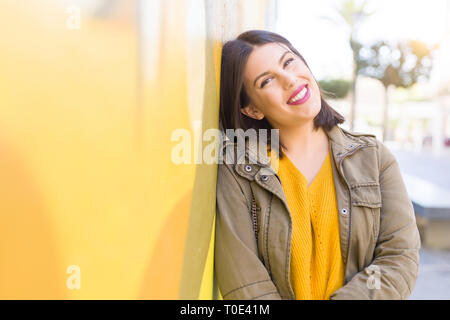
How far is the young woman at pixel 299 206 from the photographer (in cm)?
142

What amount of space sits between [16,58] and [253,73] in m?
0.86

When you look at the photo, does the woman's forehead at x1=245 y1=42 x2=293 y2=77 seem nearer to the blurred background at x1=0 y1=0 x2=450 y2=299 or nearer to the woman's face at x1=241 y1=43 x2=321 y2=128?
the woman's face at x1=241 y1=43 x2=321 y2=128

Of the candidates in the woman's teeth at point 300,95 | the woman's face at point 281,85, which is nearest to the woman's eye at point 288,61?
the woman's face at point 281,85

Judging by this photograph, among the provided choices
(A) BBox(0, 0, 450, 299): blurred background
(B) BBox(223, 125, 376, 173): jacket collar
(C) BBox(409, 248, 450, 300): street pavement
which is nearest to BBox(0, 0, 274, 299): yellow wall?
(A) BBox(0, 0, 450, 299): blurred background

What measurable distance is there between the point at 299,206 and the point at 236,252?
0.94 ft

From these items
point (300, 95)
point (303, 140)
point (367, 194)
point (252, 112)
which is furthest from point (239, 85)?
→ point (367, 194)

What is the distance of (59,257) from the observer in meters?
0.97

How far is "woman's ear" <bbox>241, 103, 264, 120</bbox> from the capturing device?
1641 millimetres

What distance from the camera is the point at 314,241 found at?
149 centimetres

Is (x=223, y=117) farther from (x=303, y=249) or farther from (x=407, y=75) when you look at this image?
(x=407, y=75)

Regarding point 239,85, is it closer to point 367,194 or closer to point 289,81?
point 289,81

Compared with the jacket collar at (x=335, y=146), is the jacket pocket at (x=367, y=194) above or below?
below

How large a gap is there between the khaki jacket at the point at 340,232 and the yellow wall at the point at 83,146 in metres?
0.41

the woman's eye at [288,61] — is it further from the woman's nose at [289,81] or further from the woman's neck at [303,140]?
the woman's neck at [303,140]
